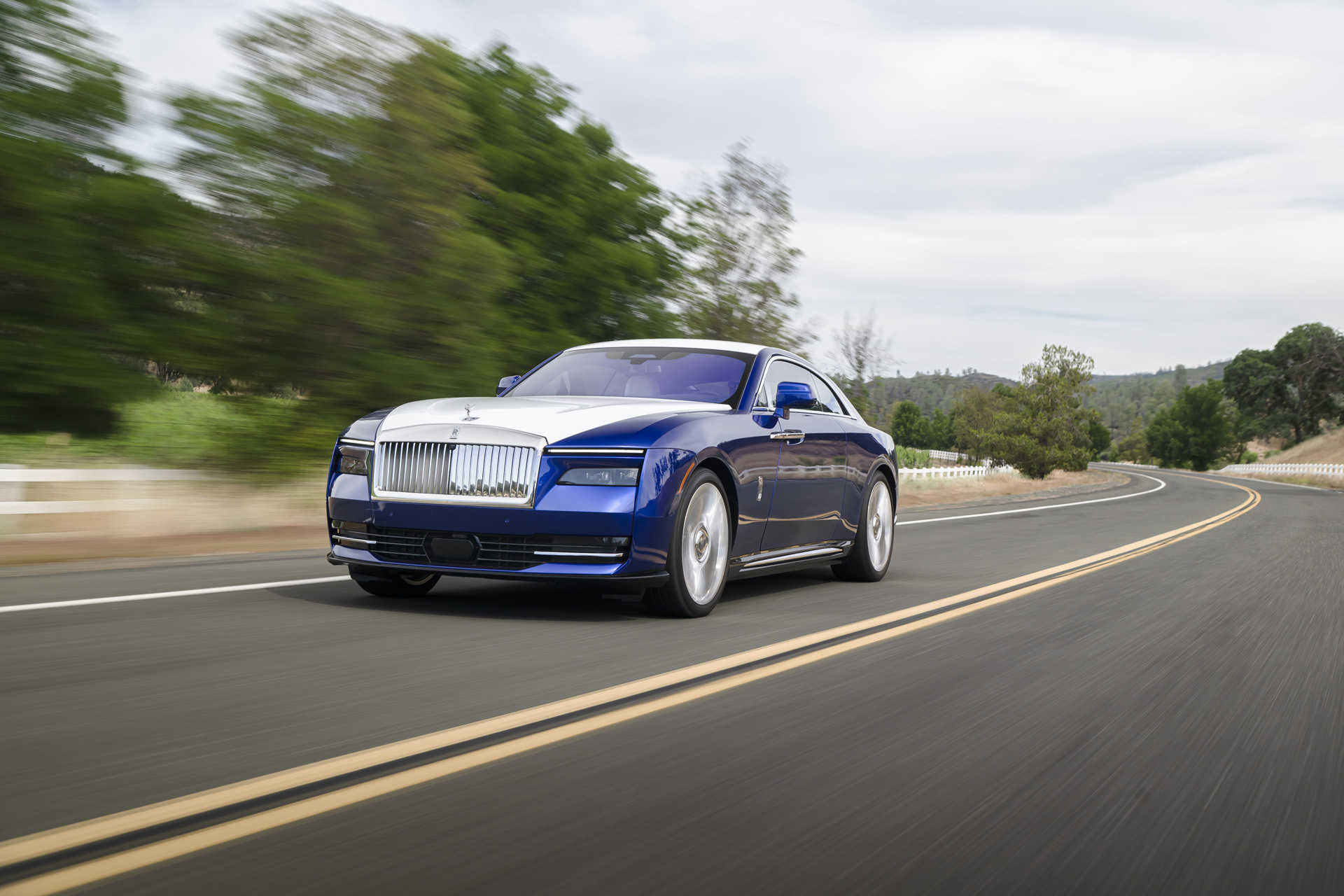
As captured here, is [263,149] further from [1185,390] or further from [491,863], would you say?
[1185,390]

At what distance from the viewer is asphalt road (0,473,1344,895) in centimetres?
280

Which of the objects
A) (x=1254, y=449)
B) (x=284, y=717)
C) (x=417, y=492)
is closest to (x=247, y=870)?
(x=284, y=717)

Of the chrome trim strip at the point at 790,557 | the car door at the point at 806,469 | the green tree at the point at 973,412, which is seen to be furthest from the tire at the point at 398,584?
the green tree at the point at 973,412

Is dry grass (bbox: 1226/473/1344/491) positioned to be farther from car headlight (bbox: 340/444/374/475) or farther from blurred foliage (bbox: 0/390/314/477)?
car headlight (bbox: 340/444/374/475)

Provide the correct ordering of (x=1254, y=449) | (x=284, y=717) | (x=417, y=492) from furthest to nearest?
(x=1254, y=449)
(x=417, y=492)
(x=284, y=717)

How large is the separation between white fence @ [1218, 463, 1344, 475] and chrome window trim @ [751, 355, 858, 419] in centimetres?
6296

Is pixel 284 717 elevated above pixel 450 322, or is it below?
below

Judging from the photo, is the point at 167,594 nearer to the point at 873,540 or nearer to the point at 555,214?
the point at 873,540

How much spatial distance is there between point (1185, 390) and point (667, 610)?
458ft

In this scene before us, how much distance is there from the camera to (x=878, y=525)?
369 inches

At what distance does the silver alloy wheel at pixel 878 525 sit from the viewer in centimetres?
912

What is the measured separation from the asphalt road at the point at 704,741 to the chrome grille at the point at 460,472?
67 cm

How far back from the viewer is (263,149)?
15125 millimetres

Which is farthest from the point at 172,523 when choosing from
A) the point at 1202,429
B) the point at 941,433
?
the point at 941,433
